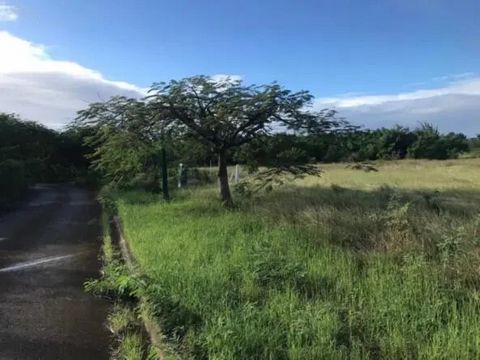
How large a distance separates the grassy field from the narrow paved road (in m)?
0.92

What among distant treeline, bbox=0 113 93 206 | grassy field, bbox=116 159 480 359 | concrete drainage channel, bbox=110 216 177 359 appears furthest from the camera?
distant treeline, bbox=0 113 93 206

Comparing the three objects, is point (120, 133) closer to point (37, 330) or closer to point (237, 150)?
point (237, 150)

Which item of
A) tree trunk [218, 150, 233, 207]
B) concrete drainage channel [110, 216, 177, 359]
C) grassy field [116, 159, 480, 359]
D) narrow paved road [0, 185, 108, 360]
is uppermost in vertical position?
tree trunk [218, 150, 233, 207]

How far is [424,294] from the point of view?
5.89m

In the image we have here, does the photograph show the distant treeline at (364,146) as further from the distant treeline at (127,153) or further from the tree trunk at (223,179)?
the tree trunk at (223,179)

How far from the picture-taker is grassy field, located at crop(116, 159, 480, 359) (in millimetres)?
4750

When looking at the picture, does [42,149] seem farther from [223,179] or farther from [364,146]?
[223,179]

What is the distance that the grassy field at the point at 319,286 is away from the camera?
15.6 ft

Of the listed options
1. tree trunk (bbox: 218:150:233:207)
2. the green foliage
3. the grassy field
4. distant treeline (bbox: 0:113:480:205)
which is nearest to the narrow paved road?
the grassy field

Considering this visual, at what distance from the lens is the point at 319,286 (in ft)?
21.3

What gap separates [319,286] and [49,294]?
4204mm

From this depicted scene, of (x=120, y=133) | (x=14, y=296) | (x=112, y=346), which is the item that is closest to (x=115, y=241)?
(x=120, y=133)

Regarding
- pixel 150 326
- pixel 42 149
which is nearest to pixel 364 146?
pixel 150 326

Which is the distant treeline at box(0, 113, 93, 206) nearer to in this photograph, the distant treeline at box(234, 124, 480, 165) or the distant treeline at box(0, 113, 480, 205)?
the distant treeline at box(0, 113, 480, 205)
